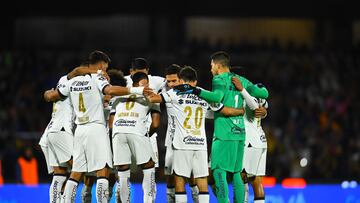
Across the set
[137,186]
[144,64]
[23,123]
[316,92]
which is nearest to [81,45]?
[23,123]

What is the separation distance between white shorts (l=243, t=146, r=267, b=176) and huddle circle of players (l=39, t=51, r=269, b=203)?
15 centimetres

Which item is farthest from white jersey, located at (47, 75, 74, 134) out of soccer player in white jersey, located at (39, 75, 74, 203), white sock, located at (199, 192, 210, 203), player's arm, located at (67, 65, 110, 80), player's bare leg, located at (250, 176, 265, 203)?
player's bare leg, located at (250, 176, 265, 203)

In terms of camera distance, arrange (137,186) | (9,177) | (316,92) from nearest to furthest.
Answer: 1. (137,186)
2. (9,177)
3. (316,92)

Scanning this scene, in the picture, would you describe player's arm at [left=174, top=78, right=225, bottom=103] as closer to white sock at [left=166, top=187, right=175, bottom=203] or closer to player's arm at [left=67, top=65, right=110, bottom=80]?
player's arm at [left=67, top=65, right=110, bottom=80]

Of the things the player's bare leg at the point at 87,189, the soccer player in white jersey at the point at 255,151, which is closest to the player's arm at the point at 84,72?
the player's bare leg at the point at 87,189

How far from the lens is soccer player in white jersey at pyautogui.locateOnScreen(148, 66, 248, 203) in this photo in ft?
39.8

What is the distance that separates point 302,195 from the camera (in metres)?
15.8

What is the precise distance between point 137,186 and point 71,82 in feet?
12.5

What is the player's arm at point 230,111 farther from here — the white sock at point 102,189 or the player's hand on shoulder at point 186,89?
the white sock at point 102,189

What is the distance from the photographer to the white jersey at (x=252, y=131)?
12.9 metres

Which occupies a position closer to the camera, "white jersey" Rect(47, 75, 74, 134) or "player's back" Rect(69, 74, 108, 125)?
"player's back" Rect(69, 74, 108, 125)

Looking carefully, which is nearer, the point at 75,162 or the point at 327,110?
the point at 75,162

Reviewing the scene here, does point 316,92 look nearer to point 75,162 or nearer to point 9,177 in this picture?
point 9,177

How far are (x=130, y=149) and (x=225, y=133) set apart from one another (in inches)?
49.5
